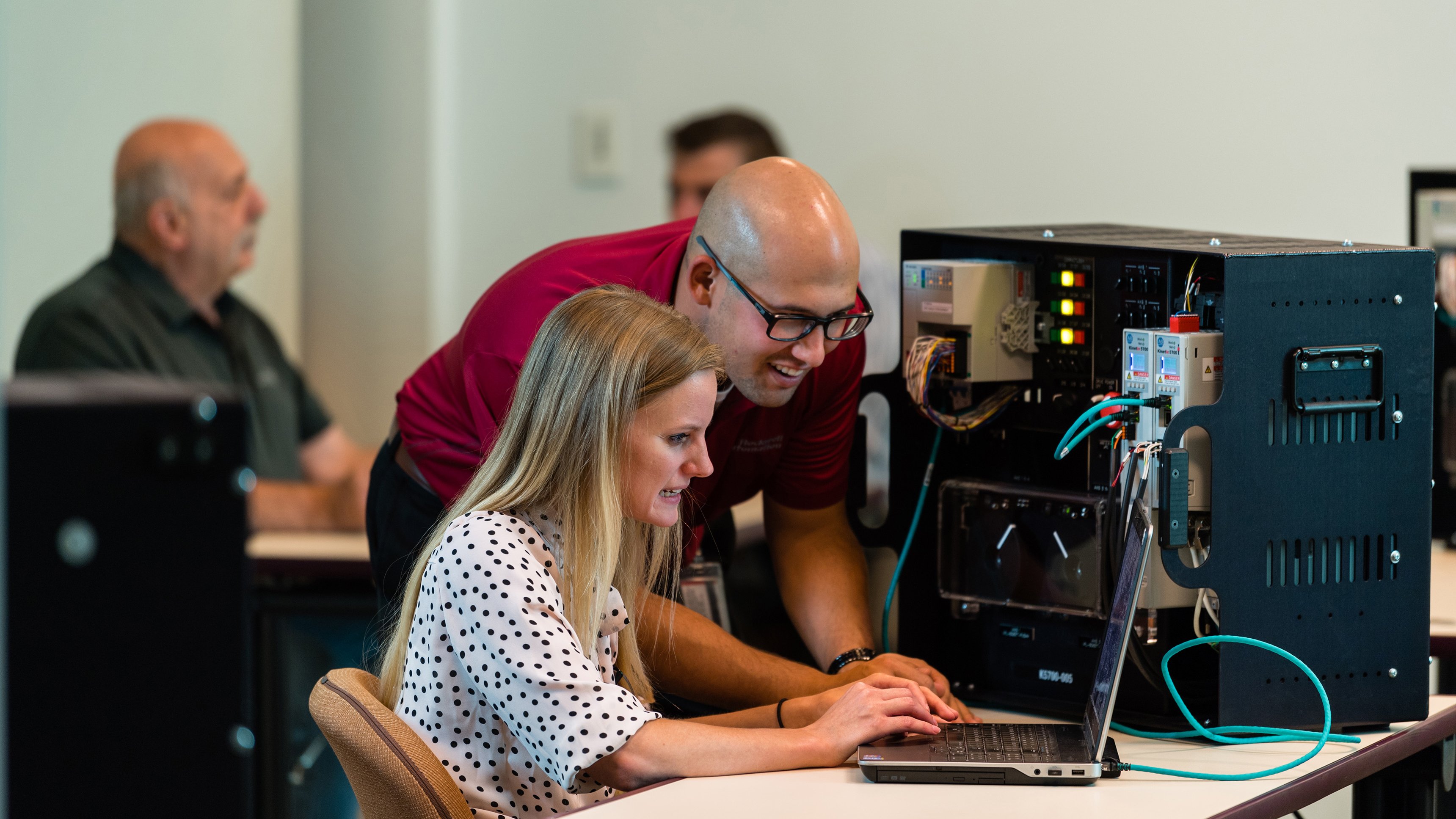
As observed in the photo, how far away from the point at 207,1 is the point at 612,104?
3.43 feet

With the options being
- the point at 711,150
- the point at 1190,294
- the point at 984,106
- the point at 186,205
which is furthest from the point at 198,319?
the point at 1190,294

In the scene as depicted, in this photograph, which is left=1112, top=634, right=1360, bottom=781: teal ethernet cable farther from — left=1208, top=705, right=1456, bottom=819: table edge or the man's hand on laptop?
the man's hand on laptop

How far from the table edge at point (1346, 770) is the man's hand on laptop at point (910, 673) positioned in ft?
1.25

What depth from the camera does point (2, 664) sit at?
33 cm

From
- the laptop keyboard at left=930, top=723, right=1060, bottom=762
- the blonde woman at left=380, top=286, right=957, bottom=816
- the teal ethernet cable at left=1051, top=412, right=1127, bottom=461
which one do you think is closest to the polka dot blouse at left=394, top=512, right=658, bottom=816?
the blonde woman at left=380, top=286, right=957, bottom=816

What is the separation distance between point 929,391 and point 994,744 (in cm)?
51

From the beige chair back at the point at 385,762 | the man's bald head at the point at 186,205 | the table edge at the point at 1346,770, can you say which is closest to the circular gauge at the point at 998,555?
the table edge at the point at 1346,770

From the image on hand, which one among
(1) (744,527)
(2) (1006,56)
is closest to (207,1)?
(2) (1006,56)

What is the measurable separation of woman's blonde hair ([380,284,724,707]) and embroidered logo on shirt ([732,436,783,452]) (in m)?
0.39

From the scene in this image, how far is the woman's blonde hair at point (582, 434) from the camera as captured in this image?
4.72ft

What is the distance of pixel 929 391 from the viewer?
6.09 feet

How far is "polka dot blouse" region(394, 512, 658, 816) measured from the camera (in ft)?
4.39

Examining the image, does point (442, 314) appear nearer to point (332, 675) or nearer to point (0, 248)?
point (0, 248)

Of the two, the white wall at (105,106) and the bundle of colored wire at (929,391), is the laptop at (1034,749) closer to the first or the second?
the bundle of colored wire at (929,391)
